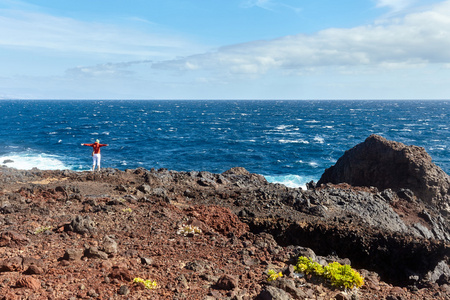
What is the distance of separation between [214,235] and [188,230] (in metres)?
0.84

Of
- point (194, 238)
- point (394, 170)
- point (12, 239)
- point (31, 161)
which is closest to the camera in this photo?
point (12, 239)

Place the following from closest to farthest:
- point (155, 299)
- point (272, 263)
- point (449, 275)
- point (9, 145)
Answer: point (155, 299) → point (272, 263) → point (449, 275) → point (9, 145)

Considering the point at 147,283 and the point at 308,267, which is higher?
the point at 147,283

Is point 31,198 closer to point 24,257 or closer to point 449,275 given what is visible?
point 24,257

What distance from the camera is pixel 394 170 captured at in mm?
25438

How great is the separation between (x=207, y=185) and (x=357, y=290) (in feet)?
42.8

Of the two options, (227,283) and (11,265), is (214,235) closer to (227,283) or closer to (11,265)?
(227,283)

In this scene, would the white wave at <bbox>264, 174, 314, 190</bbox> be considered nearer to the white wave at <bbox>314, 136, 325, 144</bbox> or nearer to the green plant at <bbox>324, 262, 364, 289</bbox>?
the white wave at <bbox>314, 136, 325, 144</bbox>

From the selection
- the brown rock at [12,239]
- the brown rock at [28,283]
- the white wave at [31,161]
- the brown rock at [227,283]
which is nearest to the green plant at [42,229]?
the brown rock at [12,239]

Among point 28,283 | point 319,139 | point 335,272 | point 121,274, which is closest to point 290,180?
point 319,139

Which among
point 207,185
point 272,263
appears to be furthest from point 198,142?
point 272,263

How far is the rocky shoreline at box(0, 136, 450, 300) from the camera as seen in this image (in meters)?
7.86

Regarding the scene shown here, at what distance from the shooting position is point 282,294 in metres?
7.33

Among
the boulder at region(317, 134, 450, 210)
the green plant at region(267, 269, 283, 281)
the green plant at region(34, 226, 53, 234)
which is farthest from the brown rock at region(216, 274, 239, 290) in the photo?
the boulder at region(317, 134, 450, 210)
